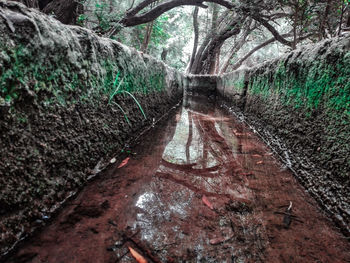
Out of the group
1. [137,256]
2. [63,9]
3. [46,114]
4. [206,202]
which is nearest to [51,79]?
[46,114]

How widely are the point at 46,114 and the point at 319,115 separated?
188 cm

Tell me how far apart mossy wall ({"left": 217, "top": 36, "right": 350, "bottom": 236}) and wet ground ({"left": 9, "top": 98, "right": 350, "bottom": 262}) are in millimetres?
144

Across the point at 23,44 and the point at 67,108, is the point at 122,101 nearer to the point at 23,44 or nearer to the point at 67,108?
the point at 67,108

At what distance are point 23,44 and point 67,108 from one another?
40 cm

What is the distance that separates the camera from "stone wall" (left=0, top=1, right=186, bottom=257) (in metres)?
0.80

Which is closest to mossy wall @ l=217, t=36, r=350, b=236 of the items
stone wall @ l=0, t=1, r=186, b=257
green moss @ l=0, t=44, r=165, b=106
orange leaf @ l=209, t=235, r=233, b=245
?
orange leaf @ l=209, t=235, r=233, b=245

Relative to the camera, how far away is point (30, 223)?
2.85 feet

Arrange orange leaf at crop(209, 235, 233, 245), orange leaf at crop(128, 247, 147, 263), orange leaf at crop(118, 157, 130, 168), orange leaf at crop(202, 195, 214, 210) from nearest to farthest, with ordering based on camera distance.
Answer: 1. orange leaf at crop(128, 247, 147, 263)
2. orange leaf at crop(209, 235, 233, 245)
3. orange leaf at crop(202, 195, 214, 210)
4. orange leaf at crop(118, 157, 130, 168)

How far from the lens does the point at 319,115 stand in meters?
1.49

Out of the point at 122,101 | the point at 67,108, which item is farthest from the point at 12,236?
the point at 122,101

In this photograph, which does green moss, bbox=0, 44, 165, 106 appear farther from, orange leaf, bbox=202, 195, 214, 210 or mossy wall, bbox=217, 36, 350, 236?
mossy wall, bbox=217, 36, 350, 236

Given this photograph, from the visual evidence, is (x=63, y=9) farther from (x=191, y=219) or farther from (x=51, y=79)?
(x=191, y=219)

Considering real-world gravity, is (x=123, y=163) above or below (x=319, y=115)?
below

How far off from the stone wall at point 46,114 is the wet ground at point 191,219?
122mm
